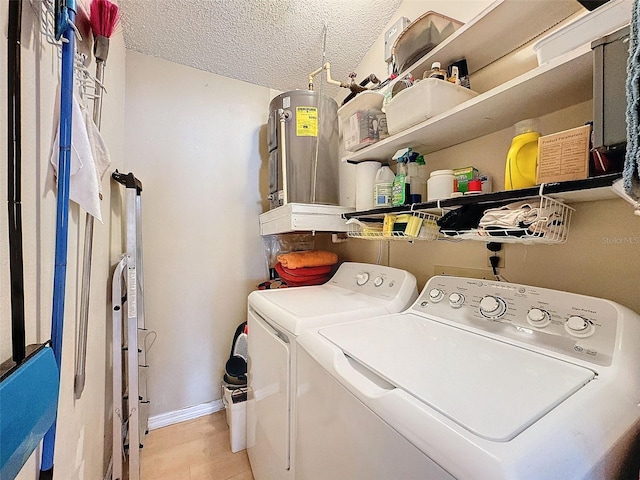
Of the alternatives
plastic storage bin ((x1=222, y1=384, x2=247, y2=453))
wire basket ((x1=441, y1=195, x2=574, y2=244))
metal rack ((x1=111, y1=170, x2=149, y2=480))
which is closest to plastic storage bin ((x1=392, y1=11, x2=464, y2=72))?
wire basket ((x1=441, y1=195, x2=574, y2=244))

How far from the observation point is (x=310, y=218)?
5.25 feet

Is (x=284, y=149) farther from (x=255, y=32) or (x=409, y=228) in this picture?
(x=409, y=228)

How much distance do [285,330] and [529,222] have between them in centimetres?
86

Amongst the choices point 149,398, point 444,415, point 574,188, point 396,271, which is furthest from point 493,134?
point 149,398

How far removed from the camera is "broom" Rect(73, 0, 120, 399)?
0.95 meters

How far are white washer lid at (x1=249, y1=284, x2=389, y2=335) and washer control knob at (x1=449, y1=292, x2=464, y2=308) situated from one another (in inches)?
10.4

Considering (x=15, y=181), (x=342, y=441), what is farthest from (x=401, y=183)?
(x=15, y=181)

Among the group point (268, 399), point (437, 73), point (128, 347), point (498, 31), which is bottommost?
point (268, 399)

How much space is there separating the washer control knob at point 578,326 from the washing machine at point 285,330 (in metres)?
0.58

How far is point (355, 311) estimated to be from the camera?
1108mm

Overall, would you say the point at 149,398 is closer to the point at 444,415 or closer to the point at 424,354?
the point at 424,354

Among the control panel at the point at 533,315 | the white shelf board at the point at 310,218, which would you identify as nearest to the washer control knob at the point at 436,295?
the control panel at the point at 533,315

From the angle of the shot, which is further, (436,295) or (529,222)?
(436,295)

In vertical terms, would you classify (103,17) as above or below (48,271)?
above
